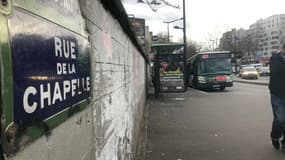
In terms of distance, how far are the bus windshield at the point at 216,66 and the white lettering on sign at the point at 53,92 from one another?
25.3m

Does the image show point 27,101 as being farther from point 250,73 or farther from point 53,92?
point 250,73

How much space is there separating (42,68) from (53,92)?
0.15 metres

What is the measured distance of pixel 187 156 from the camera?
690 centimetres

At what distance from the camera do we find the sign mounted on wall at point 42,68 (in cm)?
114

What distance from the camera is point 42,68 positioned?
4.45 feet

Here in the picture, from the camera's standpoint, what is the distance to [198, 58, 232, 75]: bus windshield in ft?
87.5

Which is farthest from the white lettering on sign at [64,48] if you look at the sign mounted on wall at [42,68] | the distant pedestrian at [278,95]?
the distant pedestrian at [278,95]

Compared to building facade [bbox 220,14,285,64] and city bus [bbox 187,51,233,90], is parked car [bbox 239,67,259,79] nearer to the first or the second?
city bus [bbox 187,51,233,90]

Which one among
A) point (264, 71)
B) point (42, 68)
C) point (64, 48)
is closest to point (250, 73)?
point (264, 71)

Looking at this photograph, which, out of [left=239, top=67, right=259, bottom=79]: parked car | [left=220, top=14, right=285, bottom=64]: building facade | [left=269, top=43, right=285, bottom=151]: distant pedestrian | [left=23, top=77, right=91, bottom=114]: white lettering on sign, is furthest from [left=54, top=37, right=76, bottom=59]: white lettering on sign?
[left=220, top=14, right=285, bottom=64]: building facade

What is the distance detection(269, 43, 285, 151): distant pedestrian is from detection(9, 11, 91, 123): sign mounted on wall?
5.67 metres

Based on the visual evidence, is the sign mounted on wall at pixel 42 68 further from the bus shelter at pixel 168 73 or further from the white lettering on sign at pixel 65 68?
the bus shelter at pixel 168 73

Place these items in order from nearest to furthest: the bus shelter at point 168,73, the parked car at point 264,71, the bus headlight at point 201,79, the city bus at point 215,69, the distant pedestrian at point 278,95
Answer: the distant pedestrian at point 278,95, the bus shelter at point 168,73, the city bus at point 215,69, the bus headlight at point 201,79, the parked car at point 264,71

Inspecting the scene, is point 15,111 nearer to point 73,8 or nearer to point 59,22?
point 59,22
